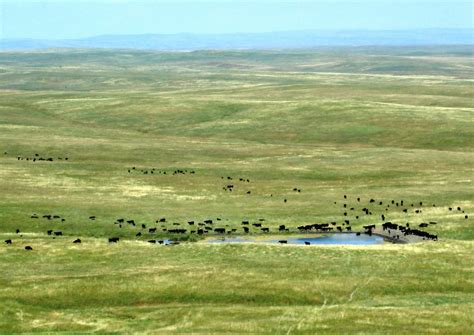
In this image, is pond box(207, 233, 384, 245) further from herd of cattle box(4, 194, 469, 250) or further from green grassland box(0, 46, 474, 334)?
green grassland box(0, 46, 474, 334)

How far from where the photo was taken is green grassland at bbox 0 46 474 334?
159 feet

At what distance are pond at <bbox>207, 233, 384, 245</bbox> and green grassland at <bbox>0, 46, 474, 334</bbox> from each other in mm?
5294

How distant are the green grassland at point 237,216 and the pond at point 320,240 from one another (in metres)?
5.29

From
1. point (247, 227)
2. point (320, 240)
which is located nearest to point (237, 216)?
→ point (247, 227)

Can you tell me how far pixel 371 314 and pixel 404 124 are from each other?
111 m

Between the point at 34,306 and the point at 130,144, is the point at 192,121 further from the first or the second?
the point at 34,306

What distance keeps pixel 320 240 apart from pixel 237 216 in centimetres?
1304

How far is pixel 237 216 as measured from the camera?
82.4 meters

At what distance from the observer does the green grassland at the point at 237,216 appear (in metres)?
48.4

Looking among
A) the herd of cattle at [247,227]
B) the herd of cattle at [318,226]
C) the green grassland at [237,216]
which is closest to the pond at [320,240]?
the herd of cattle at [247,227]

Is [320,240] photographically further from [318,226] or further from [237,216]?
[237,216]

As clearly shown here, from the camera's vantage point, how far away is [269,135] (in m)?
154

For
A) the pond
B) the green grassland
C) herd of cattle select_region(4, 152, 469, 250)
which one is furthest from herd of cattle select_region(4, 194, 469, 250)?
the pond

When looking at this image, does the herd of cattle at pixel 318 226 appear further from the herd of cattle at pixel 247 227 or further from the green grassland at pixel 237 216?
the green grassland at pixel 237 216
